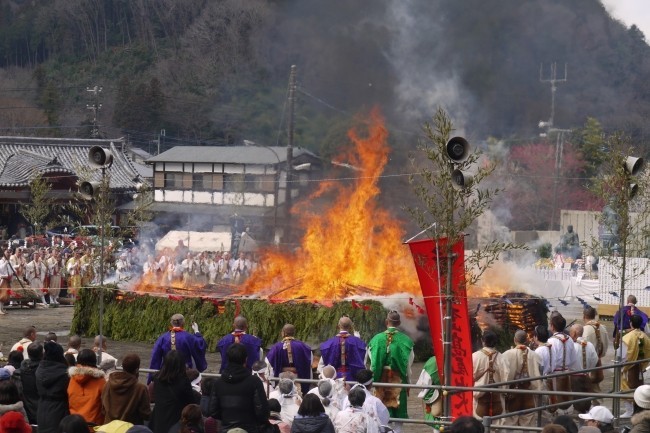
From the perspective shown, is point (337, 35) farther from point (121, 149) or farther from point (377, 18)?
point (121, 149)

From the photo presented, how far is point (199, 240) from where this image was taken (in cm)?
4438

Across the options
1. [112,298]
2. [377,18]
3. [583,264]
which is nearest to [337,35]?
[377,18]

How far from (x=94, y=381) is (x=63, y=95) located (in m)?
64.8

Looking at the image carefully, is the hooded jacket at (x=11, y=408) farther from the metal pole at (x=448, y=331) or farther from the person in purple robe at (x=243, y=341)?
the metal pole at (x=448, y=331)

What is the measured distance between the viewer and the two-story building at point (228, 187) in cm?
4278

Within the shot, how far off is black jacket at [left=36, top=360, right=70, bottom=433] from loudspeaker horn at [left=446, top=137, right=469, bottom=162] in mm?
4643

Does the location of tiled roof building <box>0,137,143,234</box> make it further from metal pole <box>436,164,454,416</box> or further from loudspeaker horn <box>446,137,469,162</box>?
metal pole <box>436,164,454,416</box>

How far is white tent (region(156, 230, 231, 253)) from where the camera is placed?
4328 cm

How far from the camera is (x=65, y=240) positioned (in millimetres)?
40281

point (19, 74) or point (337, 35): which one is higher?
point (19, 74)

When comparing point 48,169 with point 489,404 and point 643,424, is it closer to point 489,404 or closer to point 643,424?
point 489,404

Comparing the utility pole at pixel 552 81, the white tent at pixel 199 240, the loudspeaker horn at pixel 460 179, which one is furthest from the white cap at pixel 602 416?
the utility pole at pixel 552 81

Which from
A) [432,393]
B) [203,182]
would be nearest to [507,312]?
[432,393]

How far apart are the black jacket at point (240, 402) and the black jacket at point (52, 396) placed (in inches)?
61.5
